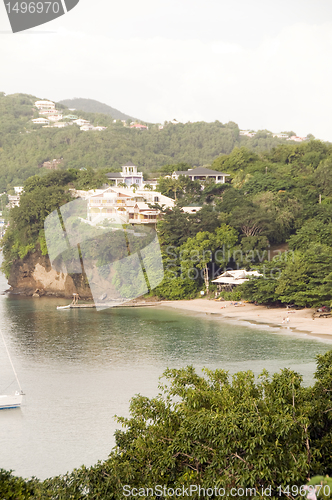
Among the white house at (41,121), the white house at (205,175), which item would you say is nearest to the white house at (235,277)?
the white house at (205,175)

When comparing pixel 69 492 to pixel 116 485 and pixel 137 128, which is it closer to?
pixel 116 485

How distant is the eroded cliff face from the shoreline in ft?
20.7

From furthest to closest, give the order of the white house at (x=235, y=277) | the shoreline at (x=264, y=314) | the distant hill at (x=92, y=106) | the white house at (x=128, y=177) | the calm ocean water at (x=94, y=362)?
1. the distant hill at (x=92, y=106)
2. the white house at (x=128, y=177)
3. the white house at (x=235, y=277)
4. the shoreline at (x=264, y=314)
5. the calm ocean water at (x=94, y=362)

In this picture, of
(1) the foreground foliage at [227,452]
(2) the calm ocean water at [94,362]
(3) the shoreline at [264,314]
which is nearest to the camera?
(1) the foreground foliage at [227,452]

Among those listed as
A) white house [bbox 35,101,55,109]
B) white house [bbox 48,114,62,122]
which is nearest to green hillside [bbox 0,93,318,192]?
white house [bbox 48,114,62,122]

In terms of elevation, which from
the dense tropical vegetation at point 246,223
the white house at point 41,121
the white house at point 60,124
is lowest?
the dense tropical vegetation at point 246,223

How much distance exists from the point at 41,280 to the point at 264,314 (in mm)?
16851

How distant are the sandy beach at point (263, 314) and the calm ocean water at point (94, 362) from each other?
85cm

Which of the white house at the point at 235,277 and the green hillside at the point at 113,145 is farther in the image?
the green hillside at the point at 113,145

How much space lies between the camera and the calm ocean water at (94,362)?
1173 cm

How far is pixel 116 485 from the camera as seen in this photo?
6.51 meters

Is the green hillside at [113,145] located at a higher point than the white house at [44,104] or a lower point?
lower

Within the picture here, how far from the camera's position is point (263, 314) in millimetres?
23891

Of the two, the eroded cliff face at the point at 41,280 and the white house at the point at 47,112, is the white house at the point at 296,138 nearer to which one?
the white house at the point at 47,112
